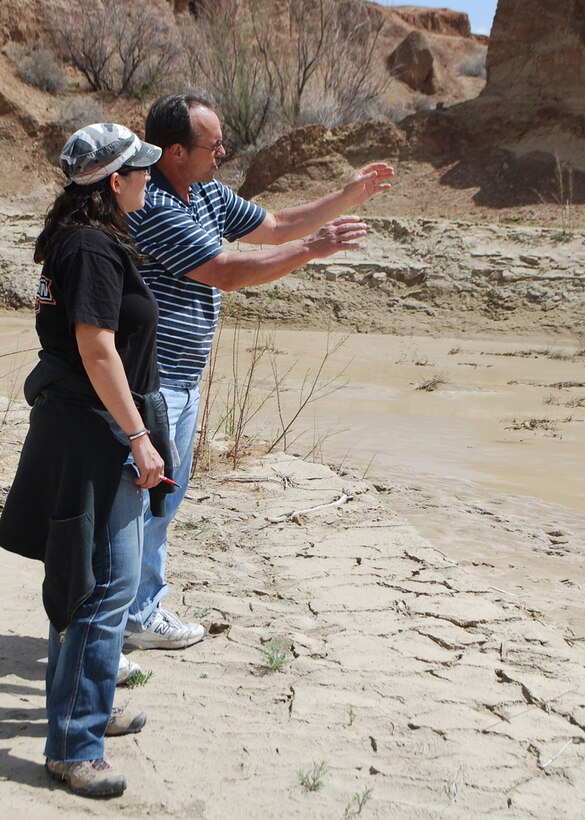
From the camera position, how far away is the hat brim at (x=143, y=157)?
233 cm

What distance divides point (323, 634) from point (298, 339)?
8811 mm

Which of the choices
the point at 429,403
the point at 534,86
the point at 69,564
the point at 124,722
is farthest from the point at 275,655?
the point at 534,86

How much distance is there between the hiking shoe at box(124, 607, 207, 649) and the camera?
319cm

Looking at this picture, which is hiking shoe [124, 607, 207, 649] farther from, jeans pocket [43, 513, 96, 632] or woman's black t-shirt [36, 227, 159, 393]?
woman's black t-shirt [36, 227, 159, 393]

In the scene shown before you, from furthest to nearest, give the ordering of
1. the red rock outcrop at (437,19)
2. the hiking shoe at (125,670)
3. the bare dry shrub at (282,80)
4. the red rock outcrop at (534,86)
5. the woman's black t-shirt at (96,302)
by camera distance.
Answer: the red rock outcrop at (437,19), the bare dry shrub at (282,80), the red rock outcrop at (534,86), the hiking shoe at (125,670), the woman's black t-shirt at (96,302)

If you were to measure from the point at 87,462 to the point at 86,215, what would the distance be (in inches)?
22.7

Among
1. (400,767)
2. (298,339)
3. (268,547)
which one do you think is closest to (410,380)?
(298,339)

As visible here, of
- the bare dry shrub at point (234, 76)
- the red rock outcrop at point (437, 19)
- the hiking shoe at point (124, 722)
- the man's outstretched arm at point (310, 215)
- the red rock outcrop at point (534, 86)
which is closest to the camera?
the hiking shoe at point (124, 722)

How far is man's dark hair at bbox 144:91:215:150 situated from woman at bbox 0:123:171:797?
0.60 metres

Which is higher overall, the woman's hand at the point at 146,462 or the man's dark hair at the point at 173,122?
the man's dark hair at the point at 173,122

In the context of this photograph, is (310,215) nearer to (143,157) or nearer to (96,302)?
(143,157)

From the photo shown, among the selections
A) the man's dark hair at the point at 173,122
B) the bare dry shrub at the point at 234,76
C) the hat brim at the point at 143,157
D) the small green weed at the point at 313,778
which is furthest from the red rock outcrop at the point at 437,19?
the small green weed at the point at 313,778

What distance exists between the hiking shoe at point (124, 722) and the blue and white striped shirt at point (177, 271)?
946 millimetres

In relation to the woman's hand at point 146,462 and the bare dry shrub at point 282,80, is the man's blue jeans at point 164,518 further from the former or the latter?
the bare dry shrub at point 282,80
